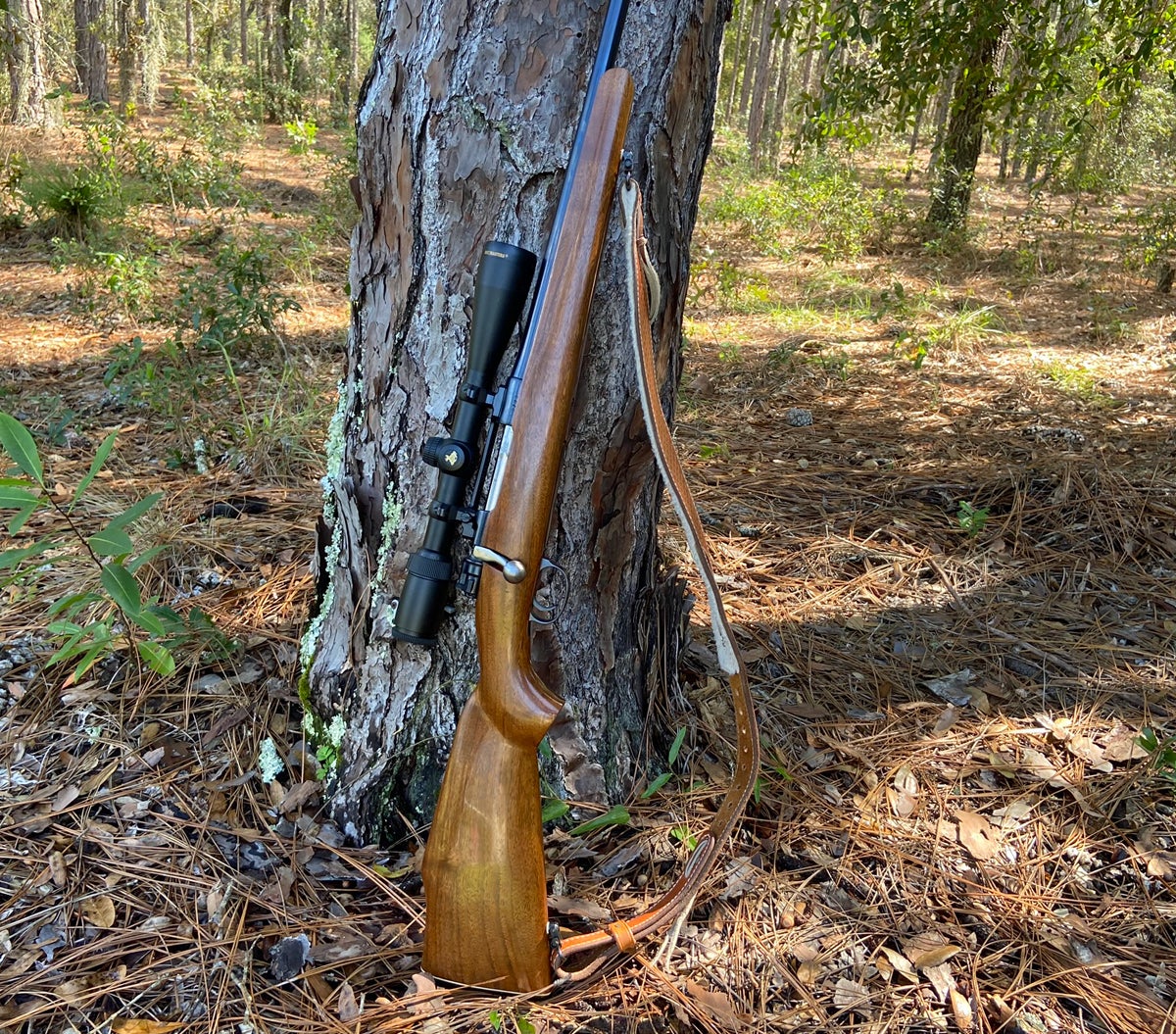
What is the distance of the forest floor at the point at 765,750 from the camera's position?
175 centimetres

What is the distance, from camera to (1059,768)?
2.40 meters

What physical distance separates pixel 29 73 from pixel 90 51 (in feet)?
10.1

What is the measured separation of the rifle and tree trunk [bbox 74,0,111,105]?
47.1 feet

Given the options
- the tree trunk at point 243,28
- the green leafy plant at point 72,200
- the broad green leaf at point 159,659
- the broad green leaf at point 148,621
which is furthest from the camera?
the tree trunk at point 243,28

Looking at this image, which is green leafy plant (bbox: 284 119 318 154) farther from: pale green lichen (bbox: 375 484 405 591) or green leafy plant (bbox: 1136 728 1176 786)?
green leafy plant (bbox: 1136 728 1176 786)

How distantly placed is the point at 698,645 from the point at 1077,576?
1.71 meters

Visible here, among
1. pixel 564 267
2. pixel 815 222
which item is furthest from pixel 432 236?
pixel 815 222

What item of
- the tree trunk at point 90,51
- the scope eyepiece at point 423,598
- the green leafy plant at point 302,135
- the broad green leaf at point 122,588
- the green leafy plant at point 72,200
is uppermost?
the tree trunk at point 90,51

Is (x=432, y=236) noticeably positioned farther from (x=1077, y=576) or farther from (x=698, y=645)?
(x=1077, y=576)

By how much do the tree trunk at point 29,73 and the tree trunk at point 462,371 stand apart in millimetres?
11450

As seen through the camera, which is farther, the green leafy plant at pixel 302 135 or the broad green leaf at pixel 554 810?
the green leafy plant at pixel 302 135

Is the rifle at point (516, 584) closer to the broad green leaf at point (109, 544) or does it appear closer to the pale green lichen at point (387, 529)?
the pale green lichen at point (387, 529)

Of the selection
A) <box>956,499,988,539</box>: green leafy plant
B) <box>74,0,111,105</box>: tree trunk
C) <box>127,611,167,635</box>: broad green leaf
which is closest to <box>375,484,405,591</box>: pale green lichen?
<box>127,611,167,635</box>: broad green leaf

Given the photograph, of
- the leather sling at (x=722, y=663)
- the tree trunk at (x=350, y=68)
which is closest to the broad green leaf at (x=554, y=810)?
the leather sling at (x=722, y=663)
